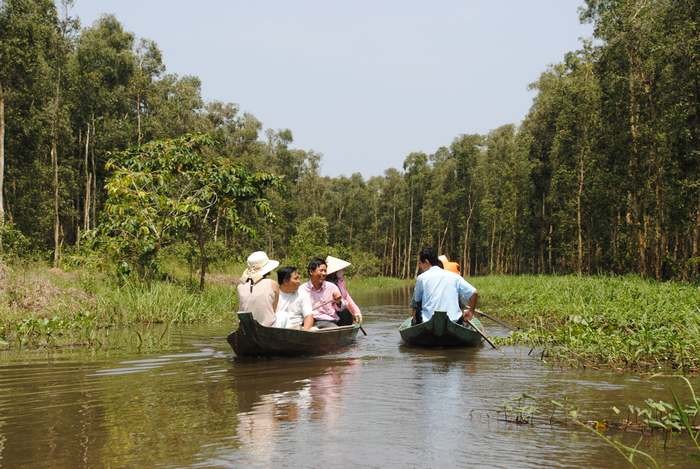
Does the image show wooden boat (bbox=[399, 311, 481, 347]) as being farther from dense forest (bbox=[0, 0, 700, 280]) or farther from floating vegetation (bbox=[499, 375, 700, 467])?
dense forest (bbox=[0, 0, 700, 280])

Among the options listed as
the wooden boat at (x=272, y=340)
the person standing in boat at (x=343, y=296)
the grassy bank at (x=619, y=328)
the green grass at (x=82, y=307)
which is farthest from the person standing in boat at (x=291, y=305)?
the grassy bank at (x=619, y=328)

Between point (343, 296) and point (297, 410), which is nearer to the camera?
point (297, 410)

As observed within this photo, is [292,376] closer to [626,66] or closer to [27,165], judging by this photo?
[626,66]

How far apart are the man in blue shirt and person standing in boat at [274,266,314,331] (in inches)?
71.6

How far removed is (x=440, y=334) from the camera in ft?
31.4

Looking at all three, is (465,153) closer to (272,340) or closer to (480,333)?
(480,333)

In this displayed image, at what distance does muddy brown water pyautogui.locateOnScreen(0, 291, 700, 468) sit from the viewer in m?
3.86

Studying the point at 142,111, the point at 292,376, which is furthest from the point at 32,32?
the point at 292,376

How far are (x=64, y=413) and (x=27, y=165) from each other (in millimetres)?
27926

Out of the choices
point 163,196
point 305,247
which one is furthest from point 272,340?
point 305,247

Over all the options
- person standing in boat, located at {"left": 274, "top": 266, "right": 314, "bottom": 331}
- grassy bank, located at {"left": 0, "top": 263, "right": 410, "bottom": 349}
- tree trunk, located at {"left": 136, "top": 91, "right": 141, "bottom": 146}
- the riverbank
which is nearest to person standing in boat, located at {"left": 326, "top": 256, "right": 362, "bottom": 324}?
person standing in boat, located at {"left": 274, "top": 266, "right": 314, "bottom": 331}

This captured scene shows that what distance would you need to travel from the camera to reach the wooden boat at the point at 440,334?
9289mm

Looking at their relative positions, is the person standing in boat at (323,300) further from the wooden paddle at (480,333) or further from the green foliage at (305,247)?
the green foliage at (305,247)

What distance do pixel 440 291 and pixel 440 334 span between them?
0.67 metres
